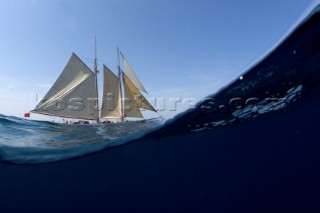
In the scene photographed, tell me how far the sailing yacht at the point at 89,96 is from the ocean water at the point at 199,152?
29.8ft

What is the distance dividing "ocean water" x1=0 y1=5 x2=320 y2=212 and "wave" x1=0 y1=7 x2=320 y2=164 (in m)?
0.04

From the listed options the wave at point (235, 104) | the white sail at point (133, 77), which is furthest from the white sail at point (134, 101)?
the wave at point (235, 104)

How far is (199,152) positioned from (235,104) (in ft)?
29.5

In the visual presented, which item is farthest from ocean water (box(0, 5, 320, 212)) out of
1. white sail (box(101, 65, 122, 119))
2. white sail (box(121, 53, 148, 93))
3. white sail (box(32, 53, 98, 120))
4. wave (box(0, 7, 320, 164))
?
white sail (box(101, 65, 122, 119))

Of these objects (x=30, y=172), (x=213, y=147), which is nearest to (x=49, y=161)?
(x=30, y=172)

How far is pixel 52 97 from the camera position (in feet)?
76.1

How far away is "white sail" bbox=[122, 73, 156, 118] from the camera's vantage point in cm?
2958

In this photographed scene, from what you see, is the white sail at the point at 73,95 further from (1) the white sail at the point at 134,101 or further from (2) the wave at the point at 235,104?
(2) the wave at the point at 235,104

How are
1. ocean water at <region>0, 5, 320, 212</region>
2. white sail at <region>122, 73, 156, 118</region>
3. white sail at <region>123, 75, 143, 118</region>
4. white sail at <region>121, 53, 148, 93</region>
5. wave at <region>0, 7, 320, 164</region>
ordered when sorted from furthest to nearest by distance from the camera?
white sail at <region>123, 75, 143, 118</region> < white sail at <region>122, 73, 156, 118</region> < white sail at <region>121, 53, 148, 93</region> < ocean water at <region>0, 5, 320, 212</region> < wave at <region>0, 7, 320, 164</region>

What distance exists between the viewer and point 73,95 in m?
28.2

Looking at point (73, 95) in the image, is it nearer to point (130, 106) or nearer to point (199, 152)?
point (130, 106)

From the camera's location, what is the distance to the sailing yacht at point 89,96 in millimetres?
23844

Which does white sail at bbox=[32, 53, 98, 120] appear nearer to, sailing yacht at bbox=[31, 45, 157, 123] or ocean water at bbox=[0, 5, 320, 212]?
sailing yacht at bbox=[31, 45, 157, 123]

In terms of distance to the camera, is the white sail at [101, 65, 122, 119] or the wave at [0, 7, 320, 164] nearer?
the wave at [0, 7, 320, 164]
